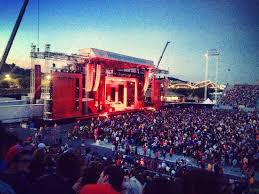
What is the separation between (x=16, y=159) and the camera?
248 centimetres

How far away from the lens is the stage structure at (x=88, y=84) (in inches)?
1061

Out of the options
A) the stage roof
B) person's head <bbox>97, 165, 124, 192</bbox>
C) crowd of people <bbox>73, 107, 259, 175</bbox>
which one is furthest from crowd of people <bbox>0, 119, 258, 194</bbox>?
the stage roof

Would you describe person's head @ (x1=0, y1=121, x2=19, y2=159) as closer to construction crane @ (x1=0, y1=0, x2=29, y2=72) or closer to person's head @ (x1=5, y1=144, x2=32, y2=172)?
person's head @ (x1=5, y1=144, x2=32, y2=172)

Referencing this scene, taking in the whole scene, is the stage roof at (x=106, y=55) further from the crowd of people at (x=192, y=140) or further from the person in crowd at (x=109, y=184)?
the person in crowd at (x=109, y=184)

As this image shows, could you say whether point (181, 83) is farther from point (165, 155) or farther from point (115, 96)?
point (165, 155)

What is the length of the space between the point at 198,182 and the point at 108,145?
1843 cm

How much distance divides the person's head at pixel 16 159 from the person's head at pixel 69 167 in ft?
1.14

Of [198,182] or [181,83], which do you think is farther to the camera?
[181,83]

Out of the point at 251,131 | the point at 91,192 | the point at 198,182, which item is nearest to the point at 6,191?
the point at 91,192

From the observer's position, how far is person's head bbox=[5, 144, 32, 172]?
96.3 inches

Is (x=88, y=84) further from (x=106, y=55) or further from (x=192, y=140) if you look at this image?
(x=192, y=140)

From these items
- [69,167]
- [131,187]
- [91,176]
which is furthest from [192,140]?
[69,167]

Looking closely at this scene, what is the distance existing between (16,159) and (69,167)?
0.51 metres

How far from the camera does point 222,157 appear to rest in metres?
15.3
